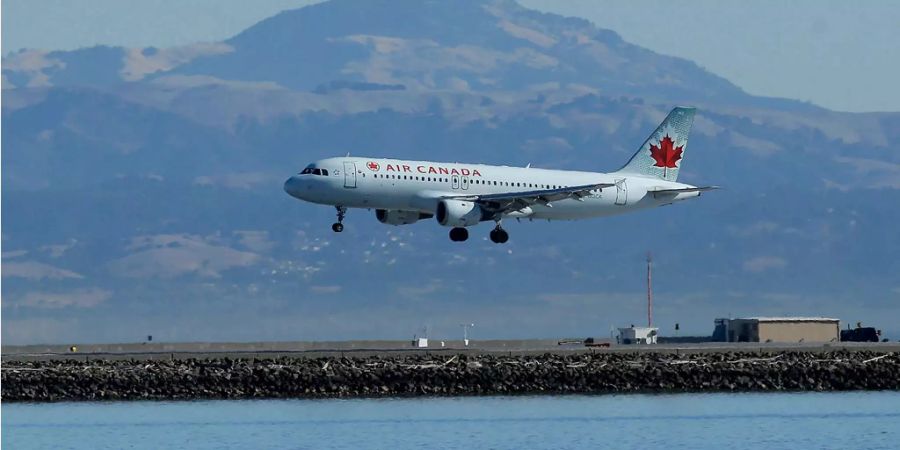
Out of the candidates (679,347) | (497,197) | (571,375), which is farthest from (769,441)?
(497,197)

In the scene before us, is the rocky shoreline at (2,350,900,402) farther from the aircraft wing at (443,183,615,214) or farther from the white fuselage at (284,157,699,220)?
the aircraft wing at (443,183,615,214)

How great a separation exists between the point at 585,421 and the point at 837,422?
825cm

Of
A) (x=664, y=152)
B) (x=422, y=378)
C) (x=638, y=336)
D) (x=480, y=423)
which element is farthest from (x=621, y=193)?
(x=480, y=423)

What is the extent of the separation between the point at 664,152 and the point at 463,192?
18332mm

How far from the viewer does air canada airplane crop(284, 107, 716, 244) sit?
94.1 meters

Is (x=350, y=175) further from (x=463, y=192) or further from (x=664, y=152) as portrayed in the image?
(x=664, y=152)

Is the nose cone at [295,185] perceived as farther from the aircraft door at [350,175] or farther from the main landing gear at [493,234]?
the main landing gear at [493,234]

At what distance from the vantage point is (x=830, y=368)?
80062mm

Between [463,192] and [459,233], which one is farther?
[459,233]

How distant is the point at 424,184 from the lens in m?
95.6

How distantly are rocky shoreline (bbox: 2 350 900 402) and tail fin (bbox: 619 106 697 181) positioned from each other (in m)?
30.4

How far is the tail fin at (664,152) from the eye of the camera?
111 meters

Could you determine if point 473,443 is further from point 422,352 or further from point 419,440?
point 422,352

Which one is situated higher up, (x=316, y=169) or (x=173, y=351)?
(x=316, y=169)
